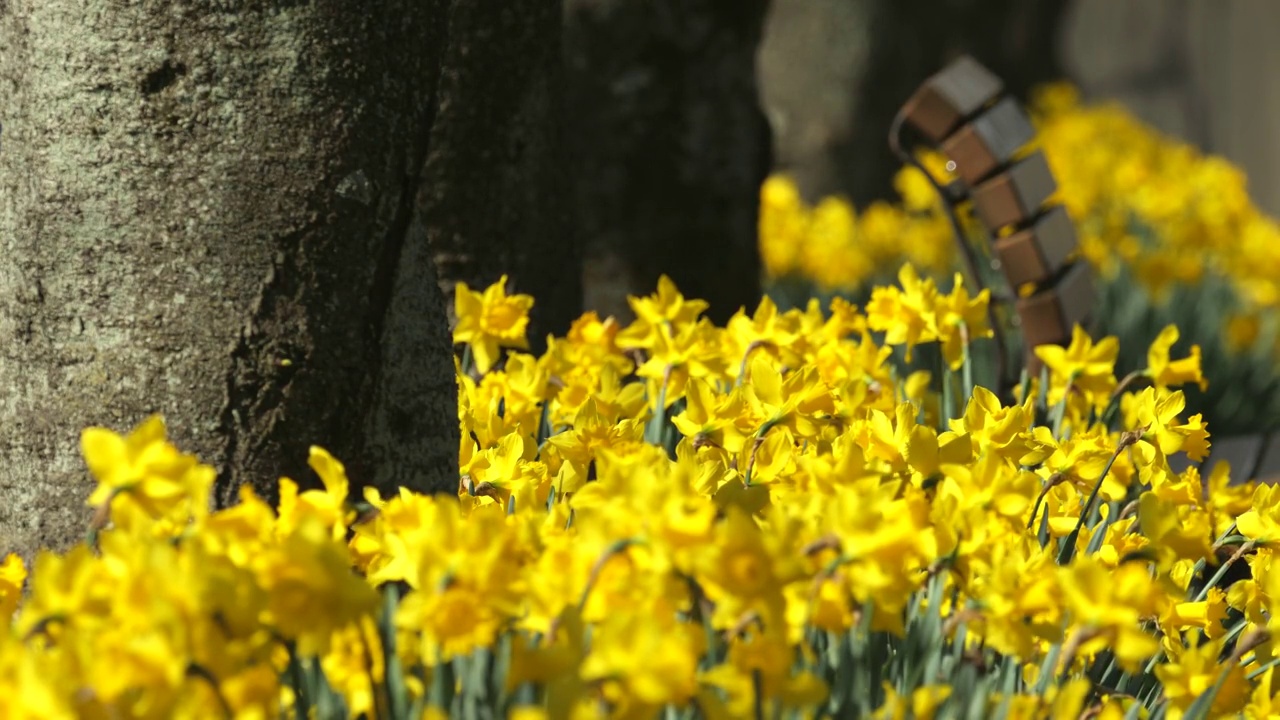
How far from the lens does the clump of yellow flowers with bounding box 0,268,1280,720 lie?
3.71 feet

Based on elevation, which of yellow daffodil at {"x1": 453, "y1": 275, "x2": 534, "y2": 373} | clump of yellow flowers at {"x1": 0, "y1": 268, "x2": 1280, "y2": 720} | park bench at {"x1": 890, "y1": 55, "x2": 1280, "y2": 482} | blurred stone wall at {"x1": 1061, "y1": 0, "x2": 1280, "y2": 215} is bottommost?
clump of yellow flowers at {"x1": 0, "y1": 268, "x2": 1280, "y2": 720}

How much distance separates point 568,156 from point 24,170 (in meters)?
1.39

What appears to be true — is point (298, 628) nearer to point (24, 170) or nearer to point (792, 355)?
point (24, 170)

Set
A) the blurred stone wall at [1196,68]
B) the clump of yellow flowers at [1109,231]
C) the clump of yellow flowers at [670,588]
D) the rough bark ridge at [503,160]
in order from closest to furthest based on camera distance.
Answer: the clump of yellow flowers at [670,588] < the rough bark ridge at [503,160] < the clump of yellow flowers at [1109,231] < the blurred stone wall at [1196,68]

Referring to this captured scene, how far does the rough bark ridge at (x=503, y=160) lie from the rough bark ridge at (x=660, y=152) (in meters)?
0.74

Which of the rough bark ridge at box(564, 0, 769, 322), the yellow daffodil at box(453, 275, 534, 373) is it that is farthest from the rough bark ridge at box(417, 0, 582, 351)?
the rough bark ridge at box(564, 0, 769, 322)

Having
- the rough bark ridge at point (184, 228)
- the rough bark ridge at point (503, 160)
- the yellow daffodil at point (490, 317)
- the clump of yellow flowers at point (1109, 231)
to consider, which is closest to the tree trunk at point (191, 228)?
the rough bark ridge at point (184, 228)

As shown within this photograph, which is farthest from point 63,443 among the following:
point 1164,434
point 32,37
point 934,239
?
point 934,239

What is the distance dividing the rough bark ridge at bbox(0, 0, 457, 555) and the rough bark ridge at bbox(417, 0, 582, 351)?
0.97 metres

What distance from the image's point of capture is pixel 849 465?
1.44 meters

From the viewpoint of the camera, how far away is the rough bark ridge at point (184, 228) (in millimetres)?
1657

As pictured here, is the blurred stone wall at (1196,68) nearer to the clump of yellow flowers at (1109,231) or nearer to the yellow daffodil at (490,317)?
the clump of yellow flowers at (1109,231)

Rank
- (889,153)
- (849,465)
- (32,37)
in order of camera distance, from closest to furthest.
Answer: (849,465) < (32,37) < (889,153)

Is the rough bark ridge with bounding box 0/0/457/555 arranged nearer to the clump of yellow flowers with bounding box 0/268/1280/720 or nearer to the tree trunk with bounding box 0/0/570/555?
the tree trunk with bounding box 0/0/570/555
